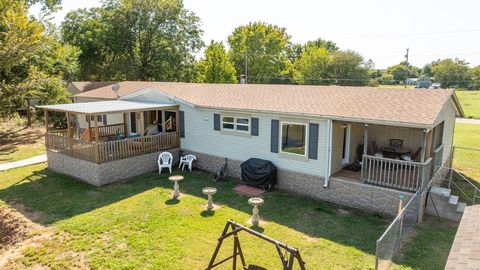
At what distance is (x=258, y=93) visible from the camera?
14.8 metres

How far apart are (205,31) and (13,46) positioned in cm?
3209

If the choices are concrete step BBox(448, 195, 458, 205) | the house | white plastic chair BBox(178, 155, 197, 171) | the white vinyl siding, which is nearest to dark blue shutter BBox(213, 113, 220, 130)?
the house

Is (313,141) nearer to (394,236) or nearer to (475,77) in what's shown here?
(394,236)

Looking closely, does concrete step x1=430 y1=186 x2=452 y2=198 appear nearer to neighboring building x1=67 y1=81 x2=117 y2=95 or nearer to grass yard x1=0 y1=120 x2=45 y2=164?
grass yard x1=0 y1=120 x2=45 y2=164

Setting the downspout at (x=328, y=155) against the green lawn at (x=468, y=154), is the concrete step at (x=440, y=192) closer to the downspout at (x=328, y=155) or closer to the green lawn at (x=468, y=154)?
the downspout at (x=328, y=155)

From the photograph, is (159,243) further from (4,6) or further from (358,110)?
(4,6)

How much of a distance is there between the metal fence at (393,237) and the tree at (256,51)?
161 feet

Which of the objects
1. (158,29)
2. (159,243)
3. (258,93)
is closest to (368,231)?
(159,243)

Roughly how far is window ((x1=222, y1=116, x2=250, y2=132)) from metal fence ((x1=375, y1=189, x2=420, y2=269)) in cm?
629

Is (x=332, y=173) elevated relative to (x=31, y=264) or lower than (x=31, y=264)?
elevated

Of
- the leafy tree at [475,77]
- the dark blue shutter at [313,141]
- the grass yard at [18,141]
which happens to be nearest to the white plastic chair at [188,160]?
the dark blue shutter at [313,141]

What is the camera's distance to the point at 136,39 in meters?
36.6

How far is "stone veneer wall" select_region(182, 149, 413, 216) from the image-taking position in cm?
980

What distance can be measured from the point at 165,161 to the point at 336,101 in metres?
7.76
